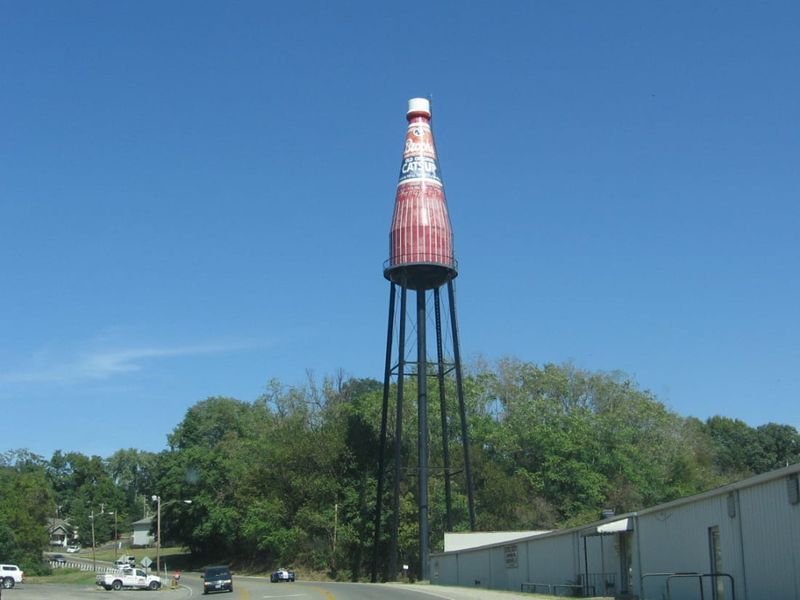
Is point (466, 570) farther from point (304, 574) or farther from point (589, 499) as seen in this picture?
point (304, 574)

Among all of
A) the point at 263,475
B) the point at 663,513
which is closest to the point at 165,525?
the point at 263,475

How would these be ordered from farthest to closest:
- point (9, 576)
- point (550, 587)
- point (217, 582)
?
1. point (9, 576)
2. point (217, 582)
3. point (550, 587)

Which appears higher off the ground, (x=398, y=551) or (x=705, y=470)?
(x=705, y=470)

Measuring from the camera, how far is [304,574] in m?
71.1

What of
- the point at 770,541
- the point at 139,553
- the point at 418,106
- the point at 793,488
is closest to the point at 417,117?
the point at 418,106

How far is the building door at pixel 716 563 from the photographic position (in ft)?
74.8

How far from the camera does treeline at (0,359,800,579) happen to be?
65688 millimetres

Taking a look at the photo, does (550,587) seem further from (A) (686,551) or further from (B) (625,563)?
(A) (686,551)

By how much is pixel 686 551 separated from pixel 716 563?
6.41 feet

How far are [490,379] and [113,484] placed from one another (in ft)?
292

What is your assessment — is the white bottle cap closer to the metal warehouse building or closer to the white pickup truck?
the metal warehouse building

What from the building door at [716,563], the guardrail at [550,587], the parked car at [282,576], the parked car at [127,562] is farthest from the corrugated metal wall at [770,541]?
the parked car at [127,562]

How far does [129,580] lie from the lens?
2219 inches

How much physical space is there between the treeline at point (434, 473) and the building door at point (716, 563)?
104 ft
